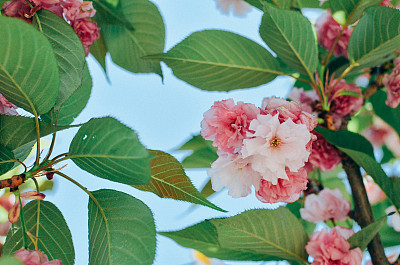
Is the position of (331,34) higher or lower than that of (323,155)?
higher

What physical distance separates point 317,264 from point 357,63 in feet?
1.10

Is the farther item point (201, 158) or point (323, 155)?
point (201, 158)

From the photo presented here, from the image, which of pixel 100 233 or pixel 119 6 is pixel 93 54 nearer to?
pixel 119 6

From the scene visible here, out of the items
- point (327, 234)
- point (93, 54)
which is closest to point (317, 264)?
point (327, 234)

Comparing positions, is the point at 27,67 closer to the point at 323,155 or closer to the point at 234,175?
the point at 234,175

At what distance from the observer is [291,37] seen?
2.43 ft

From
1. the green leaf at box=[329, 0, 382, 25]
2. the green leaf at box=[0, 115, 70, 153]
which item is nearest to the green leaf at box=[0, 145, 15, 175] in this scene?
the green leaf at box=[0, 115, 70, 153]

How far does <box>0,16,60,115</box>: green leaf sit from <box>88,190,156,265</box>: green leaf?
13 cm

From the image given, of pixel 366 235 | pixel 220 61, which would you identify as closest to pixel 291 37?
pixel 220 61

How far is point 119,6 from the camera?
82 cm

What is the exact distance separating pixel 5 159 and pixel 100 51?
417 mm

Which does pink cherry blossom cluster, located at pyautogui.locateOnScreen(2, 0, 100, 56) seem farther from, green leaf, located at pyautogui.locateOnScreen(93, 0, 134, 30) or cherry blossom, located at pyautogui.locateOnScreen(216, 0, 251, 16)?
cherry blossom, located at pyautogui.locateOnScreen(216, 0, 251, 16)

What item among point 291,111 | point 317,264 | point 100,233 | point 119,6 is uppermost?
point 119,6

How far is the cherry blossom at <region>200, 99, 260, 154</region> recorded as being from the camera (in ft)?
1.84
